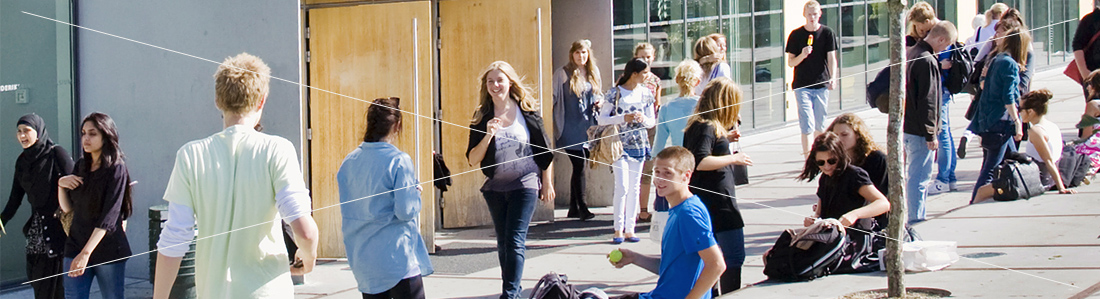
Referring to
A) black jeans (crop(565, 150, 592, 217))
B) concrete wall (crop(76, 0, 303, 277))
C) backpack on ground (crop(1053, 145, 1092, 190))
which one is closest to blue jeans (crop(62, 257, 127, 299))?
concrete wall (crop(76, 0, 303, 277))

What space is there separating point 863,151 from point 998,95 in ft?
10.2

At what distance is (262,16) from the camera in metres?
7.43

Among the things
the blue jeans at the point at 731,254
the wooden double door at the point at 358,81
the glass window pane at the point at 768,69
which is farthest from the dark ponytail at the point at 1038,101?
the glass window pane at the point at 768,69

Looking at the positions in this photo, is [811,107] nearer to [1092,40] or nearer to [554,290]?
[1092,40]

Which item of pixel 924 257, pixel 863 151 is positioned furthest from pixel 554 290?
pixel 924 257

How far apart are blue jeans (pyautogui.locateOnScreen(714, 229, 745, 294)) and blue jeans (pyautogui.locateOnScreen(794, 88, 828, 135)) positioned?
15.0ft

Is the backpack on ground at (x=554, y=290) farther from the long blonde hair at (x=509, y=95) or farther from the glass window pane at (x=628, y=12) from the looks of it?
the glass window pane at (x=628, y=12)

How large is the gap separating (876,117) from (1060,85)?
4.55m

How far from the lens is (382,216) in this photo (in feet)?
15.8

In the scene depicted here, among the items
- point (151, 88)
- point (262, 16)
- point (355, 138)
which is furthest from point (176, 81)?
point (355, 138)

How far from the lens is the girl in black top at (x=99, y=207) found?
597 centimetres

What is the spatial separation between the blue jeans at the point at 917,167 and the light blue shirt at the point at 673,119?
1.50 m

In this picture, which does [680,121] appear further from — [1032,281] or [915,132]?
[1032,281]

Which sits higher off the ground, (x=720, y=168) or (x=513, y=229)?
(x=720, y=168)
